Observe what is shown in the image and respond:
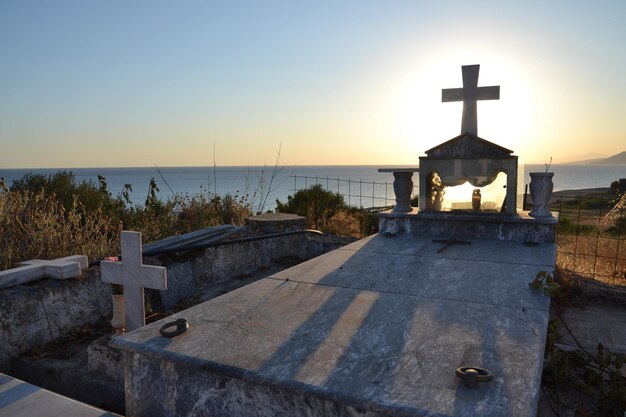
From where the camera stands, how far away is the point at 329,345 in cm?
249

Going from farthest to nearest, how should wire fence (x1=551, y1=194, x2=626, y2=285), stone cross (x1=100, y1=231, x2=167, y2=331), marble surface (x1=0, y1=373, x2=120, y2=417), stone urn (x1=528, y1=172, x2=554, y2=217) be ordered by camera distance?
wire fence (x1=551, y1=194, x2=626, y2=285)
stone urn (x1=528, y1=172, x2=554, y2=217)
stone cross (x1=100, y1=231, x2=167, y2=331)
marble surface (x1=0, y1=373, x2=120, y2=417)

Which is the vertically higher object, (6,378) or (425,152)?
(425,152)

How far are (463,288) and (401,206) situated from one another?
111 inches

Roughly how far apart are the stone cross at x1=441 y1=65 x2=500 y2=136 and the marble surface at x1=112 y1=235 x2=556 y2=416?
2.90m

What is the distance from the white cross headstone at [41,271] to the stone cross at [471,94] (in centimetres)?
499

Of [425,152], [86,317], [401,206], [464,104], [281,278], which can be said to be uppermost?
[464,104]

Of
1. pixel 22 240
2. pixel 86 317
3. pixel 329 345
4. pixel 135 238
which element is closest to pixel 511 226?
pixel 329 345

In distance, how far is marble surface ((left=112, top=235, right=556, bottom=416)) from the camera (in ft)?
6.49

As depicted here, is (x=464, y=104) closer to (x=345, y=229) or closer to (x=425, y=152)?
(x=425, y=152)

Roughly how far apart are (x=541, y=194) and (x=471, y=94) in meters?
1.63

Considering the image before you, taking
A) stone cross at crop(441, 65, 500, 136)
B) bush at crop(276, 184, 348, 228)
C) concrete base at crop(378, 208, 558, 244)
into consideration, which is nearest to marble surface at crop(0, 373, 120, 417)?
concrete base at crop(378, 208, 558, 244)

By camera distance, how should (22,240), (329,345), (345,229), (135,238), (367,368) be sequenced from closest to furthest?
(367,368) < (329,345) < (135,238) < (22,240) < (345,229)

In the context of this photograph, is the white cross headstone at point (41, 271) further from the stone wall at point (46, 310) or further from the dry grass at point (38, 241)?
the dry grass at point (38, 241)

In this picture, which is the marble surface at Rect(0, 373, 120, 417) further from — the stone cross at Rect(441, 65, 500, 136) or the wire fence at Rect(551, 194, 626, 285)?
the wire fence at Rect(551, 194, 626, 285)
